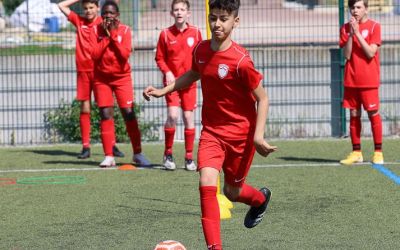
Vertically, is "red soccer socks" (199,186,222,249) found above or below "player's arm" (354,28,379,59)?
below

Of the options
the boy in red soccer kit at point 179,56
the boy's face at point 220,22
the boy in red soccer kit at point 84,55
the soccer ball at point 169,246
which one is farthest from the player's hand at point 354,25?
the soccer ball at point 169,246

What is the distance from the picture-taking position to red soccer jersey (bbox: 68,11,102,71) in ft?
43.0

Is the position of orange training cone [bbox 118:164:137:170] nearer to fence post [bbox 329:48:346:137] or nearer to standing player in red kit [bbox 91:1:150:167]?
standing player in red kit [bbox 91:1:150:167]

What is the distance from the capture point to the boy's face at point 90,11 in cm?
1288

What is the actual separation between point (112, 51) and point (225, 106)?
503 centimetres

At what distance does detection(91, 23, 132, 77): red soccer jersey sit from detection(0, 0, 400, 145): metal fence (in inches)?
116

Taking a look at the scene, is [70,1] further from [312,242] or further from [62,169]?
[312,242]

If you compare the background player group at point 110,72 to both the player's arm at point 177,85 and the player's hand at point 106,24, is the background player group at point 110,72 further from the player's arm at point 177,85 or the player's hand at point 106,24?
the player's arm at point 177,85

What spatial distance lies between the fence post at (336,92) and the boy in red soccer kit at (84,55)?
3.59 metres


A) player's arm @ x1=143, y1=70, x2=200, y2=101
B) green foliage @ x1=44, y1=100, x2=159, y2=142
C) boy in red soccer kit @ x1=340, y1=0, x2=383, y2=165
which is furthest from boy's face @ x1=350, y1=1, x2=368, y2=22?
player's arm @ x1=143, y1=70, x2=200, y2=101

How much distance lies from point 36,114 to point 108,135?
10.7 feet

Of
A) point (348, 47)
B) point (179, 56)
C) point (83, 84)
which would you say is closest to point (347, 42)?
point (348, 47)

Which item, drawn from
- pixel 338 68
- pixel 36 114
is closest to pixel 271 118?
pixel 338 68

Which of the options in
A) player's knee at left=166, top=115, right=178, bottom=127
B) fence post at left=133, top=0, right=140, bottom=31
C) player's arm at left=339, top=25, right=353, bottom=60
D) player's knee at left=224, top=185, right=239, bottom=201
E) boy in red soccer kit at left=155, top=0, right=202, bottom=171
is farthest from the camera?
fence post at left=133, top=0, right=140, bottom=31
